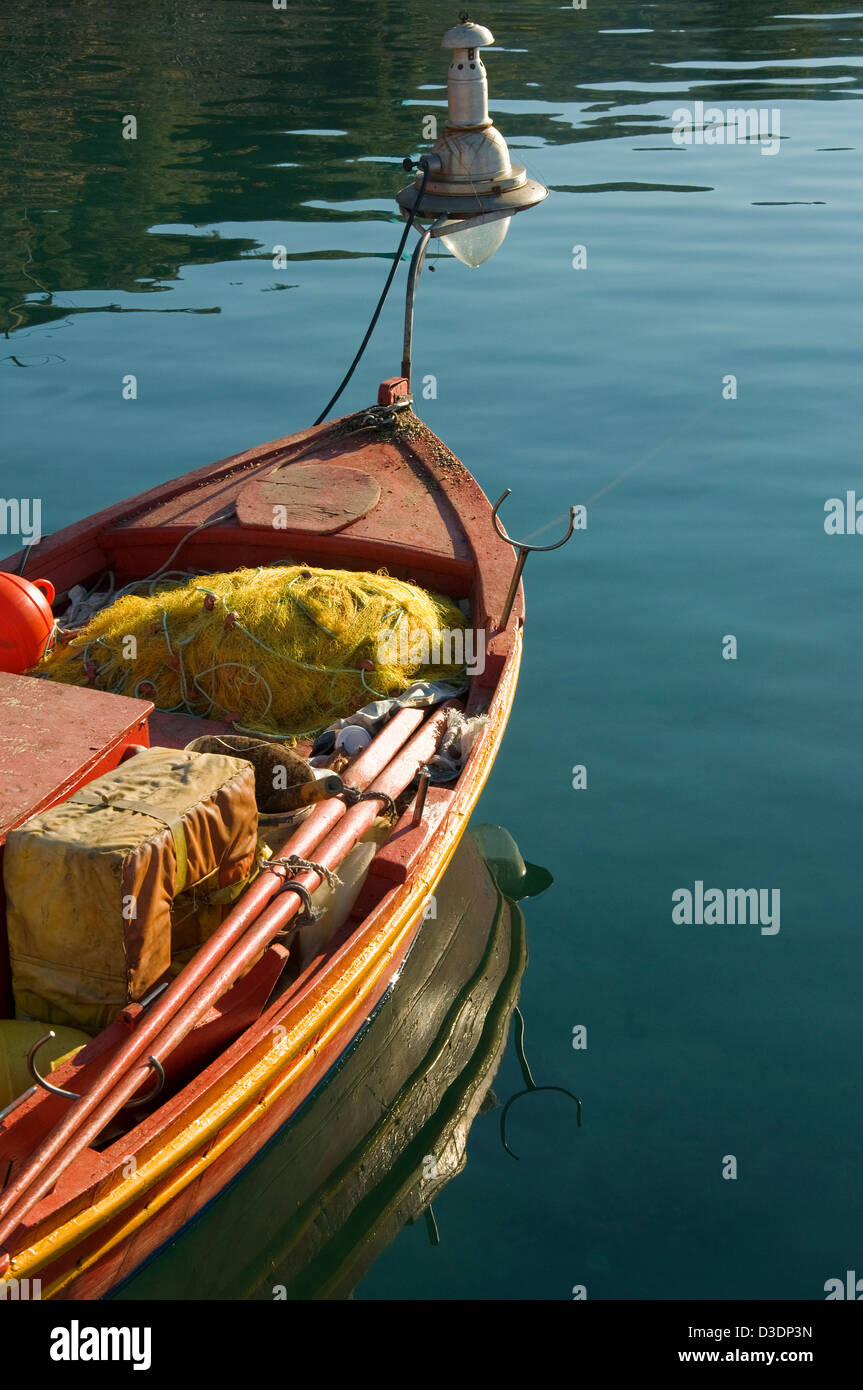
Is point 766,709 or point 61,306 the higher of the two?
point 61,306

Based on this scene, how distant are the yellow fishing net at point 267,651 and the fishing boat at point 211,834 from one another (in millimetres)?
A: 27

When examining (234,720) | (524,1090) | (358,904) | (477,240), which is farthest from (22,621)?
(477,240)

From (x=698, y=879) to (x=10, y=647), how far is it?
159 inches

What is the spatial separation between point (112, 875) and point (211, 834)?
21.7 inches

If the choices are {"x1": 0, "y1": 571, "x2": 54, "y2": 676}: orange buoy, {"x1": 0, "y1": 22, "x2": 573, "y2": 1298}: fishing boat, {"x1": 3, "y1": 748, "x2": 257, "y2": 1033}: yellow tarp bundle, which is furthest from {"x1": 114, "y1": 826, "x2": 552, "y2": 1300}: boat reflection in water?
→ {"x1": 0, "y1": 571, "x2": 54, "y2": 676}: orange buoy

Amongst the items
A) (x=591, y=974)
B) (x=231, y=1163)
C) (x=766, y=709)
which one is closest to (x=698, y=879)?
(x=591, y=974)

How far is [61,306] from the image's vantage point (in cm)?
1605

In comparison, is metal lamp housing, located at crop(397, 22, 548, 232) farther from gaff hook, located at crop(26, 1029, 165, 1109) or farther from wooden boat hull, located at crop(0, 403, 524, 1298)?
gaff hook, located at crop(26, 1029, 165, 1109)

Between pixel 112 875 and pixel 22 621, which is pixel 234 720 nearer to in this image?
pixel 22 621

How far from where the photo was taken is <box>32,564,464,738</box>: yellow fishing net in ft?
24.0

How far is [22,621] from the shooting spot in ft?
24.0

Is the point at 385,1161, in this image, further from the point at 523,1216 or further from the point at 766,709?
the point at 766,709

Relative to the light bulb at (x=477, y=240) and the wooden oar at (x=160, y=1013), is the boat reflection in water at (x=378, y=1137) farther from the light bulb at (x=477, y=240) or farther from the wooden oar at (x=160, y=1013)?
the light bulb at (x=477, y=240)

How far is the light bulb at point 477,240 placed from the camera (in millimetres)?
8570
